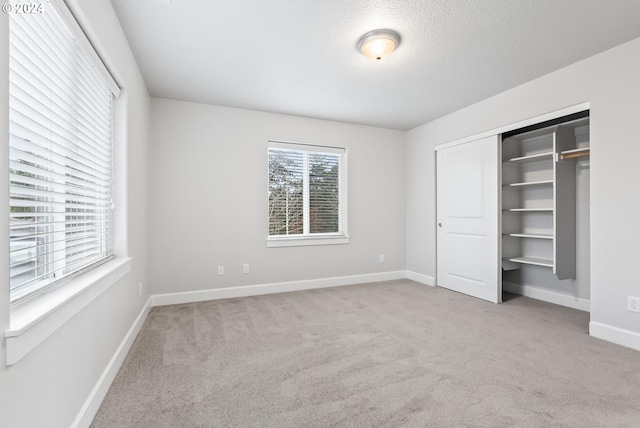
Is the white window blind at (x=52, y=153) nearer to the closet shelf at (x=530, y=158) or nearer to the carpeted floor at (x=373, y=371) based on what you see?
the carpeted floor at (x=373, y=371)

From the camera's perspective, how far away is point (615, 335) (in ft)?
8.32

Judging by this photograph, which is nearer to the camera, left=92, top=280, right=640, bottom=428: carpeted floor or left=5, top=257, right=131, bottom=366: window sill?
left=5, top=257, right=131, bottom=366: window sill

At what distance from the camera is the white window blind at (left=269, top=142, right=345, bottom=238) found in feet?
13.9

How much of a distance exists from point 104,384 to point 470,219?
4.03 metres

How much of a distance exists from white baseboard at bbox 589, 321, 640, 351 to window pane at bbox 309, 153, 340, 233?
303cm

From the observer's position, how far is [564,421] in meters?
1.58

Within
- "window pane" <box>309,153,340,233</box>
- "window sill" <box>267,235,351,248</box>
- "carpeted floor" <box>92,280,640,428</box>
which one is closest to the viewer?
"carpeted floor" <box>92,280,640,428</box>

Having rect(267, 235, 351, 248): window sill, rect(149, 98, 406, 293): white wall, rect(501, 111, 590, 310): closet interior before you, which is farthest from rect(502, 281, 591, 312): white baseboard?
rect(267, 235, 351, 248): window sill

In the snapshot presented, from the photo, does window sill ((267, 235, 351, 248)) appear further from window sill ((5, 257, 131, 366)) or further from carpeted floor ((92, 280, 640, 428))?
window sill ((5, 257, 131, 366))

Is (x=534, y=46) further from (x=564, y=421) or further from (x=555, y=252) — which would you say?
(x=564, y=421)

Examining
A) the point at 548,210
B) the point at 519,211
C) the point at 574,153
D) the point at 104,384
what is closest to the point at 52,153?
the point at 104,384

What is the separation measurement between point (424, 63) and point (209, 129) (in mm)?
2587

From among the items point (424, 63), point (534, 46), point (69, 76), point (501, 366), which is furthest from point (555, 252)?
point (69, 76)

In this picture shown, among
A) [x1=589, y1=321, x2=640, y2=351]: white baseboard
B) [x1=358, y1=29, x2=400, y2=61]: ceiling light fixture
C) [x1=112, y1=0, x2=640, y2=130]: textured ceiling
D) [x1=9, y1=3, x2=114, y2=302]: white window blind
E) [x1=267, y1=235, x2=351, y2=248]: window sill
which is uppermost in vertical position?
[x1=112, y1=0, x2=640, y2=130]: textured ceiling
